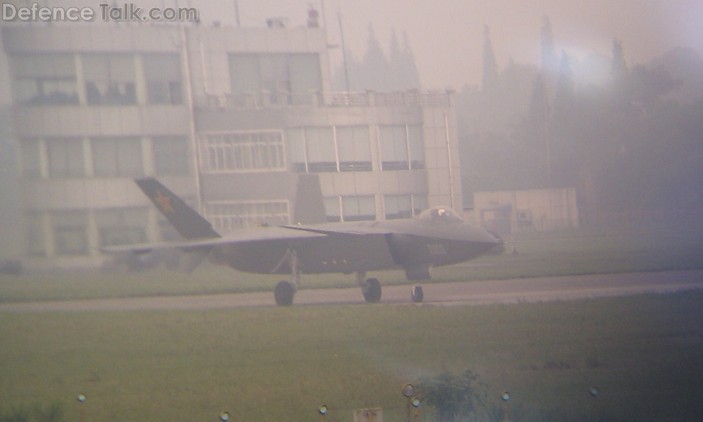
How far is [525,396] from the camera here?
10.8 meters

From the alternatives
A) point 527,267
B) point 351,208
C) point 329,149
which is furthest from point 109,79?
point 527,267

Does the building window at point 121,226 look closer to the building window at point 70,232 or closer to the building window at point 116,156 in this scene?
the building window at point 70,232

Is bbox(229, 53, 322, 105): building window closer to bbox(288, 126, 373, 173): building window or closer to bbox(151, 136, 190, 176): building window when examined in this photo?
bbox(288, 126, 373, 173): building window

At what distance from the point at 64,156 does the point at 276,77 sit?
4.62 metres

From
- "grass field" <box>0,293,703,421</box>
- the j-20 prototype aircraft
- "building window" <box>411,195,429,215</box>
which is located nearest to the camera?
"grass field" <box>0,293,703,421</box>

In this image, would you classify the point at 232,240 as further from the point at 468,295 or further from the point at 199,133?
the point at 468,295

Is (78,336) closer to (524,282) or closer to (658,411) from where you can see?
(658,411)

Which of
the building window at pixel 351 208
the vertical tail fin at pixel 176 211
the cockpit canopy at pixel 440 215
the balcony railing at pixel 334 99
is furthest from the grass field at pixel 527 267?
the balcony railing at pixel 334 99

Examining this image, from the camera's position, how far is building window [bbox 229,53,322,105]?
60.6 feet

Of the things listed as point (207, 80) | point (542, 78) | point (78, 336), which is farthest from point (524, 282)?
point (78, 336)

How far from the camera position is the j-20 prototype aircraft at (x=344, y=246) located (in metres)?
18.8

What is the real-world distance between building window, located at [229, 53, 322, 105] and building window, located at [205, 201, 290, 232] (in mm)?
2091

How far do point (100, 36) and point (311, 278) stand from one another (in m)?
10.9

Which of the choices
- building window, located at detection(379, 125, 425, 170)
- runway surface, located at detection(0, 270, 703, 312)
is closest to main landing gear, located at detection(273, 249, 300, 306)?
runway surface, located at detection(0, 270, 703, 312)
